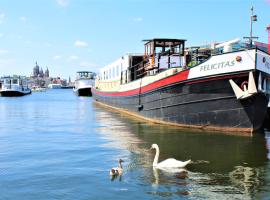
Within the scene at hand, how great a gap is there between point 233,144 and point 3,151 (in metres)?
7.26

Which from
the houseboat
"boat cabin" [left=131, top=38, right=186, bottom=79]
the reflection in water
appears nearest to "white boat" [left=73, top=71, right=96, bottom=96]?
"boat cabin" [left=131, top=38, right=186, bottom=79]

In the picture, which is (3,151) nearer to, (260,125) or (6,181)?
(6,181)

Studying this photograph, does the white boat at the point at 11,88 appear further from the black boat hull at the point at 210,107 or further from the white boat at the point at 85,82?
the black boat hull at the point at 210,107

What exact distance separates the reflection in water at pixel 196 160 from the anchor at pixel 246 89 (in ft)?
4.89

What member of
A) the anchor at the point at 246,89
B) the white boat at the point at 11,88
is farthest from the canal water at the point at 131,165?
the white boat at the point at 11,88

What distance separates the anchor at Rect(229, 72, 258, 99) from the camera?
14.7 meters

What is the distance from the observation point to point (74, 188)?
8.66 meters

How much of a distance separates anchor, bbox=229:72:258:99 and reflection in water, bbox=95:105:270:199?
4.89ft

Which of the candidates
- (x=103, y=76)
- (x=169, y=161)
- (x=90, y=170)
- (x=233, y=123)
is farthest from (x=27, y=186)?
(x=103, y=76)

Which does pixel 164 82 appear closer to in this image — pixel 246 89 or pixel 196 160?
pixel 246 89

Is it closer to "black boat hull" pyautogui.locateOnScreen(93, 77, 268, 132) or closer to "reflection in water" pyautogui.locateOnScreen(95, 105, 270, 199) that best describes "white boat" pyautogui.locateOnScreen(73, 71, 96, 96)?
"black boat hull" pyautogui.locateOnScreen(93, 77, 268, 132)

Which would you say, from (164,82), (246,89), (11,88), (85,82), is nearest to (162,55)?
(164,82)

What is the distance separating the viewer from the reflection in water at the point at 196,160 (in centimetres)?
853

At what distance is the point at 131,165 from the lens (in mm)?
10711
